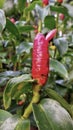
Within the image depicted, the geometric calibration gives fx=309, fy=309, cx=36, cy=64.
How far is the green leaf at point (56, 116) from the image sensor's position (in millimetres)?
595

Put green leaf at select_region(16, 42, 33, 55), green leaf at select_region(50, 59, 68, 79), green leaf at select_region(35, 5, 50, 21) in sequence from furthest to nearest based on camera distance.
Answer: green leaf at select_region(35, 5, 50, 21) < green leaf at select_region(16, 42, 33, 55) < green leaf at select_region(50, 59, 68, 79)

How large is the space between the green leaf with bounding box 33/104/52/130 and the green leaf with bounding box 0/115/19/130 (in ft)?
0.21

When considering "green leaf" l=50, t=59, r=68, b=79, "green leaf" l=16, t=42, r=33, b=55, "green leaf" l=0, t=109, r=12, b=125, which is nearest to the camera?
"green leaf" l=0, t=109, r=12, b=125

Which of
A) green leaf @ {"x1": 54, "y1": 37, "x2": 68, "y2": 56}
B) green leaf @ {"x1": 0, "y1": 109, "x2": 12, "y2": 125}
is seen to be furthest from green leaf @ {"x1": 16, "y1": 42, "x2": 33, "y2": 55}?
green leaf @ {"x1": 0, "y1": 109, "x2": 12, "y2": 125}

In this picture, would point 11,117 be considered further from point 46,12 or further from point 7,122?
point 46,12

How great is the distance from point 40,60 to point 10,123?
15cm

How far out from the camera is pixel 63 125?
598mm

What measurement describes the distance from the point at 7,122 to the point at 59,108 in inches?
4.7

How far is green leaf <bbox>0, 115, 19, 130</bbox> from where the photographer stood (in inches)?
25.4

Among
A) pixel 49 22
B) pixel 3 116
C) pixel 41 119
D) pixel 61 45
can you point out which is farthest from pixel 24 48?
pixel 41 119

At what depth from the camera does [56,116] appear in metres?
0.61

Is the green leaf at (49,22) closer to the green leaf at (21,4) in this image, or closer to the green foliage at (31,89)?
the green foliage at (31,89)

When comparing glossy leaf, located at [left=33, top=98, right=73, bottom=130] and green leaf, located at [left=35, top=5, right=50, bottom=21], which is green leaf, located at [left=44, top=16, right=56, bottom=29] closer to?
green leaf, located at [left=35, top=5, right=50, bottom=21]

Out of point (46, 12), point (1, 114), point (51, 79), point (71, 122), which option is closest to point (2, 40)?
point (46, 12)
